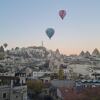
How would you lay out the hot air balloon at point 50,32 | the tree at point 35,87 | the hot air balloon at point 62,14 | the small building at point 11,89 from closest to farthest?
the small building at point 11,89, the hot air balloon at point 62,14, the tree at point 35,87, the hot air balloon at point 50,32

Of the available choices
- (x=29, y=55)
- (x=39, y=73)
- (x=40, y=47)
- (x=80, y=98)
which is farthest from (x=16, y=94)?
(x=40, y=47)

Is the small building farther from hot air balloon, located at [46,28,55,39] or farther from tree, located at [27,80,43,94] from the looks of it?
hot air balloon, located at [46,28,55,39]

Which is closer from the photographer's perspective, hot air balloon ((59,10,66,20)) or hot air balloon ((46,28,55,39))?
hot air balloon ((59,10,66,20))

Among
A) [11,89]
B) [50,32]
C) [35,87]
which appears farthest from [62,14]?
[11,89]

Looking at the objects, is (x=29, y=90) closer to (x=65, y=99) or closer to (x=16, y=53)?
(x=65, y=99)

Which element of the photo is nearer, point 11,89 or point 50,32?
point 11,89

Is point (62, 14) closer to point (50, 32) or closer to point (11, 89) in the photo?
point (50, 32)

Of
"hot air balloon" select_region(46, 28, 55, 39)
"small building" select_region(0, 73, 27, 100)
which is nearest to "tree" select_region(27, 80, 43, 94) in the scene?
"hot air balloon" select_region(46, 28, 55, 39)

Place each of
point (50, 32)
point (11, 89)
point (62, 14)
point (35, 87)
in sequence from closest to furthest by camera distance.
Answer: point (11, 89) → point (62, 14) → point (35, 87) → point (50, 32)

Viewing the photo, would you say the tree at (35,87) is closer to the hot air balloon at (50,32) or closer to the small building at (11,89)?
the hot air balloon at (50,32)

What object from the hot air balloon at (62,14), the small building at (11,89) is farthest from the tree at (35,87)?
the small building at (11,89)

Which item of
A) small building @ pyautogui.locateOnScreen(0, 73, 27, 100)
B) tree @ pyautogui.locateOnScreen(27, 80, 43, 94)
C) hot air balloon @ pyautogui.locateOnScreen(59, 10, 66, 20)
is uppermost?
hot air balloon @ pyautogui.locateOnScreen(59, 10, 66, 20)
